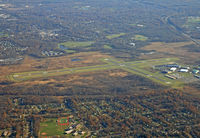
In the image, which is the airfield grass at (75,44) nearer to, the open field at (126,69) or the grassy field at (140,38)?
the grassy field at (140,38)

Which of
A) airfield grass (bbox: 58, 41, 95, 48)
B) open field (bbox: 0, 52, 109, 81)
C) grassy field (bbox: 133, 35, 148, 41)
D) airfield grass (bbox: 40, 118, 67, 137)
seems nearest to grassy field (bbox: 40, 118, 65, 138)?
airfield grass (bbox: 40, 118, 67, 137)

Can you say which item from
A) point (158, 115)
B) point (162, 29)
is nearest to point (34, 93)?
point (158, 115)

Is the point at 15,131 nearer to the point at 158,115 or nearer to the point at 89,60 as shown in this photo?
the point at 158,115

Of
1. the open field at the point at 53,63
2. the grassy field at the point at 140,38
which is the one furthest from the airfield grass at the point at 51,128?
the grassy field at the point at 140,38

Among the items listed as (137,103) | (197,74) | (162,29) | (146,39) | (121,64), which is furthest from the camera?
(162,29)

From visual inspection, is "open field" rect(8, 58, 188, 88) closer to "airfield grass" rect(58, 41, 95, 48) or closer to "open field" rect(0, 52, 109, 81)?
"open field" rect(0, 52, 109, 81)

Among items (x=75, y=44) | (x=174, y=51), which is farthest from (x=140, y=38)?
(x=75, y=44)
